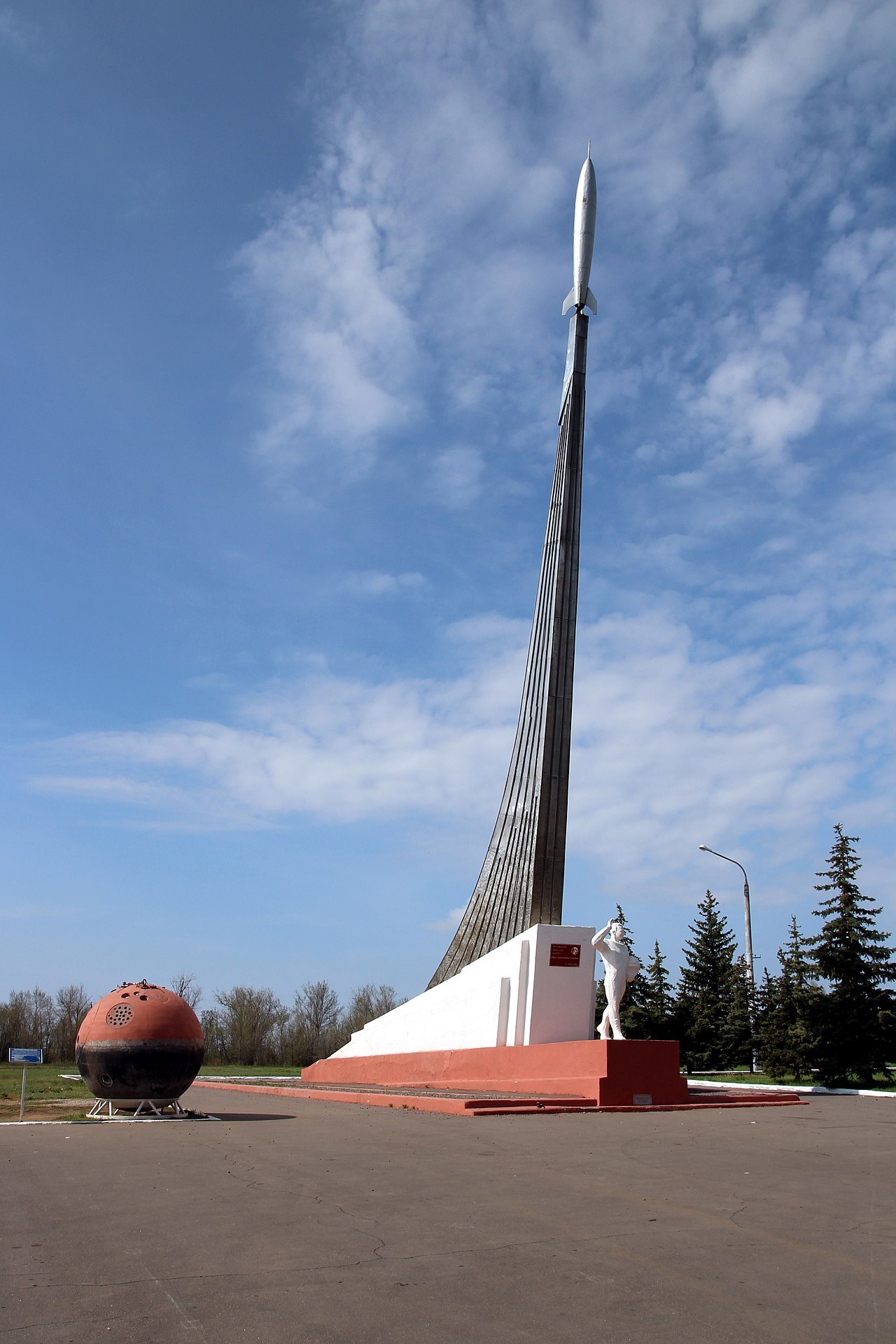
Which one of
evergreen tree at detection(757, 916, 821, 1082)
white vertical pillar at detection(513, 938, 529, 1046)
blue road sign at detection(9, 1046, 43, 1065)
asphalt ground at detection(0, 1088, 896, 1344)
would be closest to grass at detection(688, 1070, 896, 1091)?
evergreen tree at detection(757, 916, 821, 1082)

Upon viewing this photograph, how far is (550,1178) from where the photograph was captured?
5953 mm

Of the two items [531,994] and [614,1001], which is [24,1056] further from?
[531,994]

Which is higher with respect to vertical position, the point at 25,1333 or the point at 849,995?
the point at 849,995

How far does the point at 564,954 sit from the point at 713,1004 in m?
15.7

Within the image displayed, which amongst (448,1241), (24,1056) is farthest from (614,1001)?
(448,1241)

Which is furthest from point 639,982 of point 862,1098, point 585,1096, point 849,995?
point 585,1096

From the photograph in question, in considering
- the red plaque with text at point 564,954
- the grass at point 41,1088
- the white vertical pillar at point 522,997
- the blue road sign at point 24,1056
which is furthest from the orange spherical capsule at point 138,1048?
the red plaque with text at point 564,954

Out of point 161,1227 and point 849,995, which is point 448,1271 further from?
point 849,995

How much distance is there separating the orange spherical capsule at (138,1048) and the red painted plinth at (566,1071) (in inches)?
174

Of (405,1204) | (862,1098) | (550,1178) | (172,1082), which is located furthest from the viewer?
(862,1098)

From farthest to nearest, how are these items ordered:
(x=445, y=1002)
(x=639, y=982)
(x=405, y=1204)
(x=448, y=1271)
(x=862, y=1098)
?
(x=639, y=982), (x=445, y=1002), (x=862, y=1098), (x=405, y=1204), (x=448, y=1271)

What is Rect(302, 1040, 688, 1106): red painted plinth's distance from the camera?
1142 cm

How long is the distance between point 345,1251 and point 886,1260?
7.29ft

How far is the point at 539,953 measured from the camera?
595 inches
